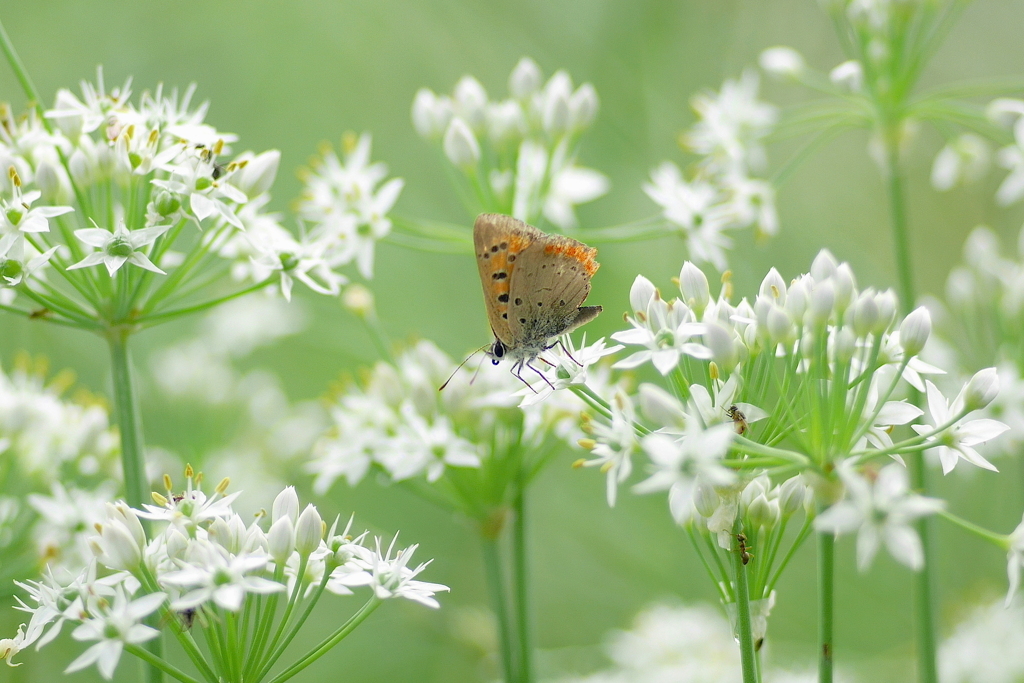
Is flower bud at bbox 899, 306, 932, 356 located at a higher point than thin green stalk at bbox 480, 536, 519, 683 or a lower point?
higher

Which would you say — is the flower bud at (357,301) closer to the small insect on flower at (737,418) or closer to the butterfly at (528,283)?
the butterfly at (528,283)

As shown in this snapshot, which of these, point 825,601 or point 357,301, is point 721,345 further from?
point 357,301

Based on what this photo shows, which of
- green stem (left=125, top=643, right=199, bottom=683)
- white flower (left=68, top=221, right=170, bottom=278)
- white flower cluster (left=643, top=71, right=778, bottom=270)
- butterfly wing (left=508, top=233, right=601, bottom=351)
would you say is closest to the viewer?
green stem (left=125, top=643, right=199, bottom=683)

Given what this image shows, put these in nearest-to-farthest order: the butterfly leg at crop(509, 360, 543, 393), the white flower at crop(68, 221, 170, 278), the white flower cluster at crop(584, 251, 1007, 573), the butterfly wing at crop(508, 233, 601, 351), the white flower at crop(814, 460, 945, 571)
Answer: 1. the white flower at crop(814, 460, 945, 571)
2. the white flower cluster at crop(584, 251, 1007, 573)
3. the white flower at crop(68, 221, 170, 278)
4. the butterfly wing at crop(508, 233, 601, 351)
5. the butterfly leg at crop(509, 360, 543, 393)

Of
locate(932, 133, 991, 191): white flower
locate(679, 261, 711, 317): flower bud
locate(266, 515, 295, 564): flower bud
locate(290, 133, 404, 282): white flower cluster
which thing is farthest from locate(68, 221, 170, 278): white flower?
→ locate(932, 133, 991, 191): white flower

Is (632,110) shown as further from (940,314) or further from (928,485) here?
(928,485)

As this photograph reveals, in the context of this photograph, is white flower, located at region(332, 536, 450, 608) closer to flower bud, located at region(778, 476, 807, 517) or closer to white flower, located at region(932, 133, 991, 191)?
flower bud, located at region(778, 476, 807, 517)

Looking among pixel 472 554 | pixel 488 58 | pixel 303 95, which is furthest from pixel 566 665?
pixel 303 95
